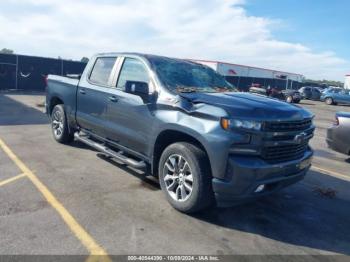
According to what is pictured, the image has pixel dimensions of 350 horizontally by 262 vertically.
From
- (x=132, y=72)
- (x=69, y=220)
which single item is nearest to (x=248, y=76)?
(x=132, y=72)

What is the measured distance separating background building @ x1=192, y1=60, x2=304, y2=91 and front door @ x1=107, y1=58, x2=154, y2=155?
1194 inches

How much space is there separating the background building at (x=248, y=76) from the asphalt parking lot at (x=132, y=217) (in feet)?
99.6

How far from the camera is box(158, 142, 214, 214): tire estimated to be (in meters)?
4.28

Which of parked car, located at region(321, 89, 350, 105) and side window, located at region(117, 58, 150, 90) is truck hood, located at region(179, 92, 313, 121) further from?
parked car, located at region(321, 89, 350, 105)

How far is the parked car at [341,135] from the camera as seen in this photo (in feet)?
26.1

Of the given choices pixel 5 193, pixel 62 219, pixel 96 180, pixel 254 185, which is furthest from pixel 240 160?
pixel 5 193

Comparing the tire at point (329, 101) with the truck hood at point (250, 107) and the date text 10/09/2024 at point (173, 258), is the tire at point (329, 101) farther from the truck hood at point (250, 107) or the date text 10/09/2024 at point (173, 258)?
the date text 10/09/2024 at point (173, 258)

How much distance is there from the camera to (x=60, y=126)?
303 inches

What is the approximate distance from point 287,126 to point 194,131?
1.12m

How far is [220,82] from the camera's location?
19.5 feet

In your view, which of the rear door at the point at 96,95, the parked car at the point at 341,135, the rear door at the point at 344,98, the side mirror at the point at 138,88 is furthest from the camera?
the rear door at the point at 344,98

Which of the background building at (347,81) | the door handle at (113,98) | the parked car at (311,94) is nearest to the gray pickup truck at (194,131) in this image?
the door handle at (113,98)

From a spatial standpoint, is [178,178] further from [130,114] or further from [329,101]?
[329,101]

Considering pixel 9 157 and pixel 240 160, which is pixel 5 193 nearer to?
pixel 9 157
